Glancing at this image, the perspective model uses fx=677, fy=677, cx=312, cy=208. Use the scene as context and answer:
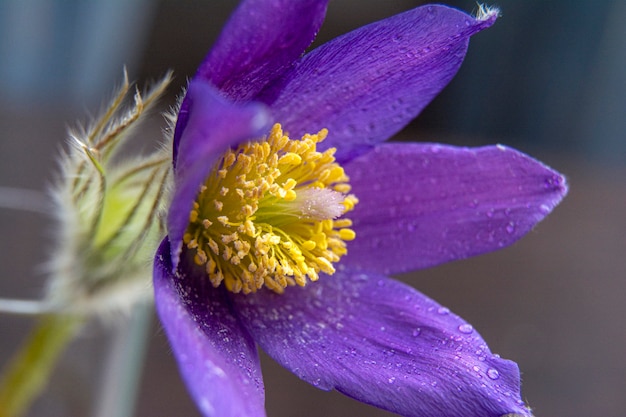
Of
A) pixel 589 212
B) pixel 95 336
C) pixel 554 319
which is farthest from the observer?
pixel 589 212

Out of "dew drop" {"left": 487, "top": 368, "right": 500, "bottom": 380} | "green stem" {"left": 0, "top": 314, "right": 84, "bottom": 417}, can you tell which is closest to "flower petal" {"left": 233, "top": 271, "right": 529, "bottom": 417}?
"dew drop" {"left": 487, "top": 368, "right": 500, "bottom": 380}

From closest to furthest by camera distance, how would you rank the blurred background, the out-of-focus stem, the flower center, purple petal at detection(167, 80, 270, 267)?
purple petal at detection(167, 80, 270, 267)
the flower center
the out-of-focus stem
the blurred background

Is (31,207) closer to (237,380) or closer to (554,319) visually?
(237,380)

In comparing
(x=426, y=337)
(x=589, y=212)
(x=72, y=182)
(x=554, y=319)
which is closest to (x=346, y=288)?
(x=426, y=337)

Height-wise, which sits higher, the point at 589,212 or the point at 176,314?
the point at 176,314

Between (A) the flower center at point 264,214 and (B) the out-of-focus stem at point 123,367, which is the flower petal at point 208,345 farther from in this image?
(B) the out-of-focus stem at point 123,367

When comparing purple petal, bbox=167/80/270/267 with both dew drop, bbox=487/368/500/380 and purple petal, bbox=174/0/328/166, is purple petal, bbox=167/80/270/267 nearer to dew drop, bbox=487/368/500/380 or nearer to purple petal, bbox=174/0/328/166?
purple petal, bbox=174/0/328/166

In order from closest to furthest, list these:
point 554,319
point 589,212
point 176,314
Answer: point 176,314, point 554,319, point 589,212

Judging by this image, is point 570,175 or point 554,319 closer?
point 554,319
